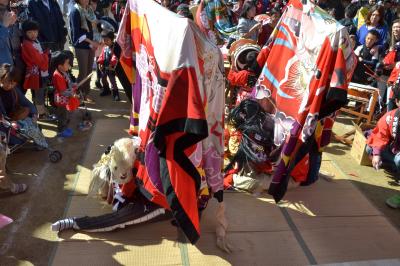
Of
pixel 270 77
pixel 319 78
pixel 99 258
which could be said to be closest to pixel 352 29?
pixel 270 77

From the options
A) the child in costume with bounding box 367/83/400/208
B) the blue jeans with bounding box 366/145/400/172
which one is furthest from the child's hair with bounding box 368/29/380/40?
the blue jeans with bounding box 366/145/400/172

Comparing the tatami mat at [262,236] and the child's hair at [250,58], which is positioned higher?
the child's hair at [250,58]

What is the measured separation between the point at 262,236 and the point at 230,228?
0.31 meters

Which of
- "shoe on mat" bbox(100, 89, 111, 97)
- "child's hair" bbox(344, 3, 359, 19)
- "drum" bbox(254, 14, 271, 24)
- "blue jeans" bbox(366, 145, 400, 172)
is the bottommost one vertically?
"shoe on mat" bbox(100, 89, 111, 97)

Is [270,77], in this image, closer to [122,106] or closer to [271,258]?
[271,258]

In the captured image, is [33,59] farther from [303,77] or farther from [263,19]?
[263,19]

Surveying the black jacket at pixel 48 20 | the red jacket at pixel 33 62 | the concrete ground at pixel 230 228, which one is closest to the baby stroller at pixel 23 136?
the concrete ground at pixel 230 228

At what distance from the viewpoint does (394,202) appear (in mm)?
4223

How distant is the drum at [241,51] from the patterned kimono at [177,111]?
1.74m

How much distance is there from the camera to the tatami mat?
323 cm

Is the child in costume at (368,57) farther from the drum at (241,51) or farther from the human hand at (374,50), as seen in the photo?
the drum at (241,51)

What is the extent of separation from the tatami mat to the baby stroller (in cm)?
44

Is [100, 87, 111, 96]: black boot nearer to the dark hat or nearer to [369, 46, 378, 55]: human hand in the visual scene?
the dark hat

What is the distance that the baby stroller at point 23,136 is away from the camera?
13.8 feet
